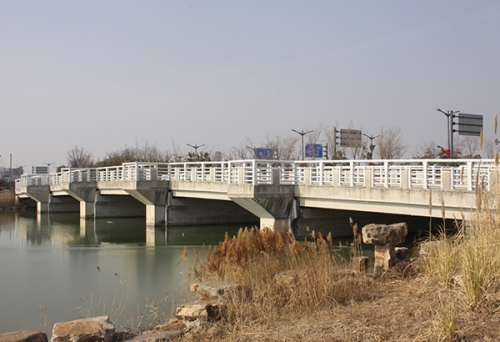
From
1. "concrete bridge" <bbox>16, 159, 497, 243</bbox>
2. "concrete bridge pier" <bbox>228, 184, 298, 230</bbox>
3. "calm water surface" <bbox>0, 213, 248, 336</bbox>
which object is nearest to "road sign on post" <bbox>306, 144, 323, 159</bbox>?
"concrete bridge" <bbox>16, 159, 497, 243</bbox>

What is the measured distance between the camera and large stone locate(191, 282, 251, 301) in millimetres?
7055

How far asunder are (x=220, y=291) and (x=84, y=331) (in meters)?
1.83

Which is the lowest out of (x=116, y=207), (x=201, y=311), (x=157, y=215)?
(x=116, y=207)

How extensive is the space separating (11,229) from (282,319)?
107 feet

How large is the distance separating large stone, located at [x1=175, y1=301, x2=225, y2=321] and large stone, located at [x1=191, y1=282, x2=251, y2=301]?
1.05 feet

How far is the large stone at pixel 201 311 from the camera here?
6500 mm

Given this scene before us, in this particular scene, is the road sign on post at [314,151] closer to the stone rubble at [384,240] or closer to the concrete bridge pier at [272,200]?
the concrete bridge pier at [272,200]

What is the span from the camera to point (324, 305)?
22.6ft

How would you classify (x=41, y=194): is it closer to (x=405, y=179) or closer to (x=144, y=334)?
(x=405, y=179)

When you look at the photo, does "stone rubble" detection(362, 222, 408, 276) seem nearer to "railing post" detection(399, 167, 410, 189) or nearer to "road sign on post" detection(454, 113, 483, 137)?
"railing post" detection(399, 167, 410, 189)

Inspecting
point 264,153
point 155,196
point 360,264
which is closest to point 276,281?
point 360,264

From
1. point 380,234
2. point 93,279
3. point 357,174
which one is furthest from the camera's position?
point 357,174

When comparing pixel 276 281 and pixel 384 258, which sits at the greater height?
pixel 384 258

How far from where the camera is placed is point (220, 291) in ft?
23.3
